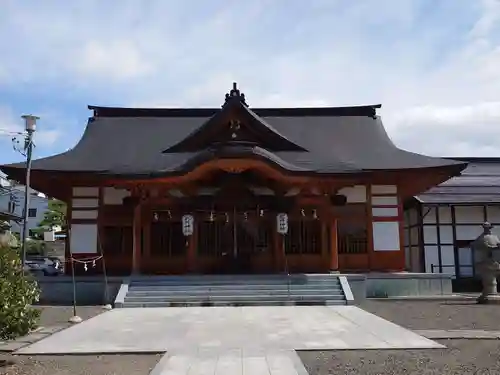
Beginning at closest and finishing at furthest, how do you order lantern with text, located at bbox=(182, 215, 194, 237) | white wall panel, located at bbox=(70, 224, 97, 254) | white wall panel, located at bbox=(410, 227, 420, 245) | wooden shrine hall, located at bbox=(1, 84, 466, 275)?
lantern with text, located at bbox=(182, 215, 194, 237), wooden shrine hall, located at bbox=(1, 84, 466, 275), white wall panel, located at bbox=(70, 224, 97, 254), white wall panel, located at bbox=(410, 227, 420, 245)

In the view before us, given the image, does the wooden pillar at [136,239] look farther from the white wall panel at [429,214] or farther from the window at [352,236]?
the white wall panel at [429,214]

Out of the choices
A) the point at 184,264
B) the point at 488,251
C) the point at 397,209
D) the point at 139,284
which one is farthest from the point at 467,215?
the point at 139,284

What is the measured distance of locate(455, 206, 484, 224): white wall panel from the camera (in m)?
21.6

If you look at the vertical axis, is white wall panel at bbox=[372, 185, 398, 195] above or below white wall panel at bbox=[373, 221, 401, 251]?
above

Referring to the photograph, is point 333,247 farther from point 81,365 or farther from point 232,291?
point 81,365

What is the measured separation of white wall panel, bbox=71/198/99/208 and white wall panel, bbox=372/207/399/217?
10.5 meters

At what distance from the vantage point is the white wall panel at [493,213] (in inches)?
853

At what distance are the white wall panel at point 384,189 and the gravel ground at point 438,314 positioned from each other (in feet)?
15.6

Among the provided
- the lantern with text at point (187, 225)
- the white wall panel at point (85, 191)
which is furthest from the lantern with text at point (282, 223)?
the white wall panel at point (85, 191)

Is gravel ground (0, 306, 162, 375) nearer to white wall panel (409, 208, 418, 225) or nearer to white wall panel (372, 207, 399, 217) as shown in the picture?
white wall panel (372, 207, 399, 217)

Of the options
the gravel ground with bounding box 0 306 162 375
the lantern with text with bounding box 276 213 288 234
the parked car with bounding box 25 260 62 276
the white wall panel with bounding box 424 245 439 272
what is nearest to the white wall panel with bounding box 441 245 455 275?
the white wall panel with bounding box 424 245 439 272

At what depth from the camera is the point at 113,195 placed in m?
18.8

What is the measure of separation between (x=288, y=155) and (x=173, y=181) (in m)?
4.85

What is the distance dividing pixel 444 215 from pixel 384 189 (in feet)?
14.6
